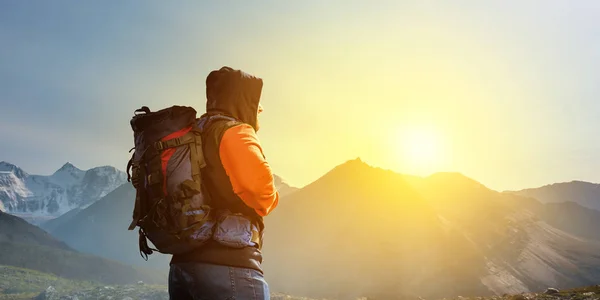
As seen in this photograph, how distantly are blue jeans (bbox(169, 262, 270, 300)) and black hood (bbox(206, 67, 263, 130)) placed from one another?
1872 mm

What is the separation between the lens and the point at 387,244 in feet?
632

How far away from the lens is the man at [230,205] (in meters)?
4.09

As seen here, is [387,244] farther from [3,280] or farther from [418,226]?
[3,280]

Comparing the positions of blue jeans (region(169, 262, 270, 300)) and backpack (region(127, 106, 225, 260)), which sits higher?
backpack (region(127, 106, 225, 260))

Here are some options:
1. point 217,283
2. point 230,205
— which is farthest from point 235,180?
point 217,283

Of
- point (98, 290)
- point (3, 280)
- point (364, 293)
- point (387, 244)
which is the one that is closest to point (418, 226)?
point (387, 244)

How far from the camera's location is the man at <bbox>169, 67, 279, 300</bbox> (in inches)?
161

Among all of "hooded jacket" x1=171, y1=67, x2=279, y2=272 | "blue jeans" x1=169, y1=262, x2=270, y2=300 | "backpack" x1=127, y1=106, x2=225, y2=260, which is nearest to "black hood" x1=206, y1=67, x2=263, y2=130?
"hooded jacket" x1=171, y1=67, x2=279, y2=272

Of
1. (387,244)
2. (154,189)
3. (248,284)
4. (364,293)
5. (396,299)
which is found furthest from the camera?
(387,244)

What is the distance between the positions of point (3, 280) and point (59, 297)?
213ft

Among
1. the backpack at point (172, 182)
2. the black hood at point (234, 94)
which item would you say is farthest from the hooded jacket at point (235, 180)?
the black hood at point (234, 94)

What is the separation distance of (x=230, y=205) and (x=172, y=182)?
72 centimetres

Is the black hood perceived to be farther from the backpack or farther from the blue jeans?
the blue jeans

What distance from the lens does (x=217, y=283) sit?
4.04 meters
